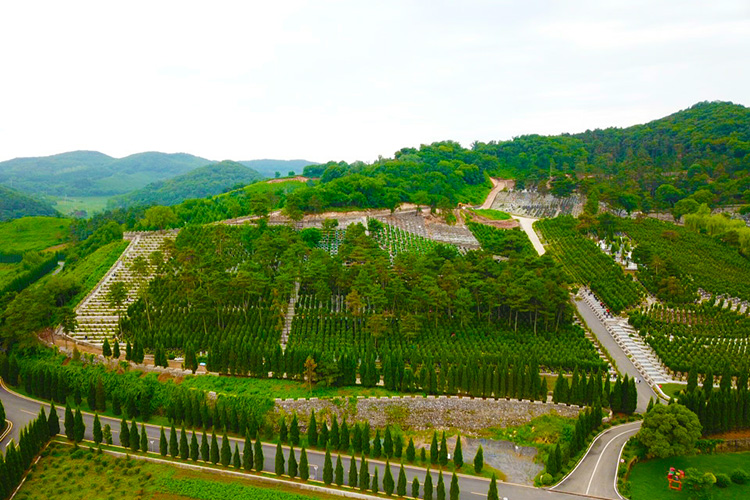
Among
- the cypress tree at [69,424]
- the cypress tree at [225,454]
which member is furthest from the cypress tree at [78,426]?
the cypress tree at [225,454]

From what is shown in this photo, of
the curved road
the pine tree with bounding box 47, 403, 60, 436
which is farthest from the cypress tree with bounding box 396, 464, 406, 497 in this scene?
the pine tree with bounding box 47, 403, 60, 436

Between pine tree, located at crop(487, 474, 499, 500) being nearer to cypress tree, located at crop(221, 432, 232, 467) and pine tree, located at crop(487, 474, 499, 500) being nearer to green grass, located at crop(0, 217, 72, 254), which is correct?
cypress tree, located at crop(221, 432, 232, 467)

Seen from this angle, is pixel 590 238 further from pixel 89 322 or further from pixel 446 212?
pixel 89 322

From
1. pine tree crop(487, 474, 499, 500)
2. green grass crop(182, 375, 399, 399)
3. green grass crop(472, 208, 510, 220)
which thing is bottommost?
pine tree crop(487, 474, 499, 500)

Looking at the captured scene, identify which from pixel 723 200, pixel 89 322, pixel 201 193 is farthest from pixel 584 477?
pixel 201 193

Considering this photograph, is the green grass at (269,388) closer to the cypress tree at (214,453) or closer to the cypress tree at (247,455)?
the cypress tree at (214,453)
